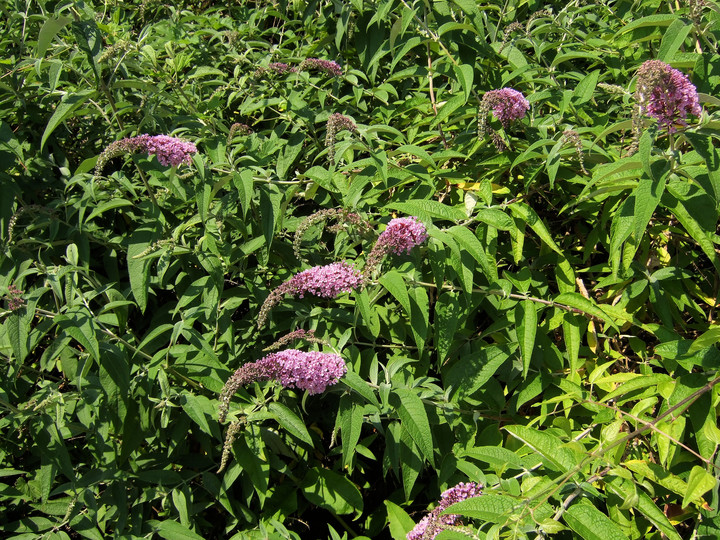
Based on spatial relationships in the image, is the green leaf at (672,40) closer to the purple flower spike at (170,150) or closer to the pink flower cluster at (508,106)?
the pink flower cluster at (508,106)

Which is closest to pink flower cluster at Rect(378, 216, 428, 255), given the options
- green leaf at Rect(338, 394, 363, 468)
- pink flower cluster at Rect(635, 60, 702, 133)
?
green leaf at Rect(338, 394, 363, 468)

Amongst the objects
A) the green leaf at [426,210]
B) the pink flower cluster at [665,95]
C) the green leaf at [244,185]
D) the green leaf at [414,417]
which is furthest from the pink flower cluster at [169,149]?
the pink flower cluster at [665,95]

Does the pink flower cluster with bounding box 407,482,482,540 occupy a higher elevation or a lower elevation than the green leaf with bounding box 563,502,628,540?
lower

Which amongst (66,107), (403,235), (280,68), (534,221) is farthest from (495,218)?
(66,107)

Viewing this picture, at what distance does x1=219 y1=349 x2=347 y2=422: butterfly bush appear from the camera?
1951mm

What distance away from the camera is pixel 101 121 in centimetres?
335

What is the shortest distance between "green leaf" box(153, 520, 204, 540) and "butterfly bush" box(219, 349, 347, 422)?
1.61 ft

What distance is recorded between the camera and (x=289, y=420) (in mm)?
2137

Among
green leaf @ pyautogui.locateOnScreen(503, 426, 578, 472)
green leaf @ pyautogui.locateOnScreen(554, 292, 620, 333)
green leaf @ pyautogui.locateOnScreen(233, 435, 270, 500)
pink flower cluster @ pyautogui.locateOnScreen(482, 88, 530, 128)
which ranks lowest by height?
green leaf @ pyautogui.locateOnScreen(233, 435, 270, 500)

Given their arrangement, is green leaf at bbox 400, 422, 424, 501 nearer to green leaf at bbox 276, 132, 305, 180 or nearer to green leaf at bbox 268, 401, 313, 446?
green leaf at bbox 268, 401, 313, 446

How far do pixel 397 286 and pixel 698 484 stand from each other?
106 centimetres

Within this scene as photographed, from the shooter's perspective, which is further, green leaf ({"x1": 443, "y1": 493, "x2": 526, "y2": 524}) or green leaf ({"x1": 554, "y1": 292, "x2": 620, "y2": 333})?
green leaf ({"x1": 554, "y1": 292, "x2": 620, "y2": 333})

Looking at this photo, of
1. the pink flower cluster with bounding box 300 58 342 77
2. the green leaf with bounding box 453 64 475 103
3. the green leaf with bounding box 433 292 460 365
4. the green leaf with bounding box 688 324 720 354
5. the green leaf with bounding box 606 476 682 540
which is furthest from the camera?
the pink flower cluster with bounding box 300 58 342 77

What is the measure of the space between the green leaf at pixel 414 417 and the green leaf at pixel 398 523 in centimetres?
29
